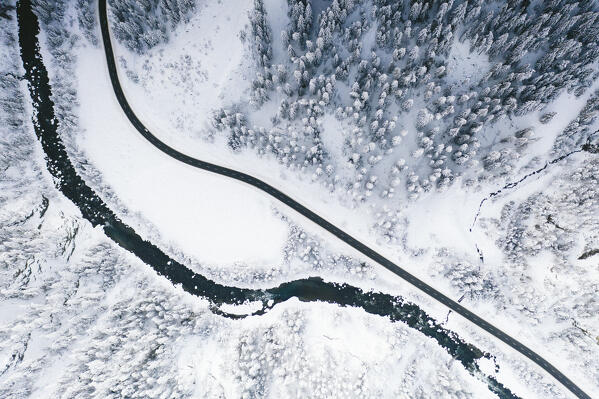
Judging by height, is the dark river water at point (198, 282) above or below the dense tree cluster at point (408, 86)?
below

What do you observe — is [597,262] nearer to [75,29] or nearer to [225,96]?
[225,96]

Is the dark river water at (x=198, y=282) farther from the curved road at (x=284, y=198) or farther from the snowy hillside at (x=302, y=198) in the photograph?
the curved road at (x=284, y=198)

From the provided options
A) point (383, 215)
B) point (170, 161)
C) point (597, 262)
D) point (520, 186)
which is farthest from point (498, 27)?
point (170, 161)

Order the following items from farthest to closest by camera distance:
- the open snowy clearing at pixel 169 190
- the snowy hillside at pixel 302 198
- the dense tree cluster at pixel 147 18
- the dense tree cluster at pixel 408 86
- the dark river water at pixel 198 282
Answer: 1. the dark river water at pixel 198 282
2. the open snowy clearing at pixel 169 190
3. the dense tree cluster at pixel 147 18
4. the snowy hillside at pixel 302 198
5. the dense tree cluster at pixel 408 86

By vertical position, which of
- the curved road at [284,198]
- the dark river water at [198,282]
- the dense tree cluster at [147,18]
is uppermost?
the dense tree cluster at [147,18]

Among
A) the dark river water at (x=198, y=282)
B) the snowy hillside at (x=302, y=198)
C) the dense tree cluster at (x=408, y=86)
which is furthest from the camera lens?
the dark river water at (x=198, y=282)

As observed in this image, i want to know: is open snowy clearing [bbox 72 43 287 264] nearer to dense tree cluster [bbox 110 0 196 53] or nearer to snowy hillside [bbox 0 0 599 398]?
snowy hillside [bbox 0 0 599 398]

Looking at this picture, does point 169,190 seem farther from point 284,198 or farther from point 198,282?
point 284,198

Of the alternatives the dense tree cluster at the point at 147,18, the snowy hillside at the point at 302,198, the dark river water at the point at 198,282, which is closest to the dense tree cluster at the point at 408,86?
the snowy hillside at the point at 302,198

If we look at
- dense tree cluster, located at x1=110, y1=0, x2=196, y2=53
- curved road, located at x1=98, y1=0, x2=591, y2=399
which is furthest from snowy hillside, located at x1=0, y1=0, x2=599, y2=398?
curved road, located at x1=98, y1=0, x2=591, y2=399
